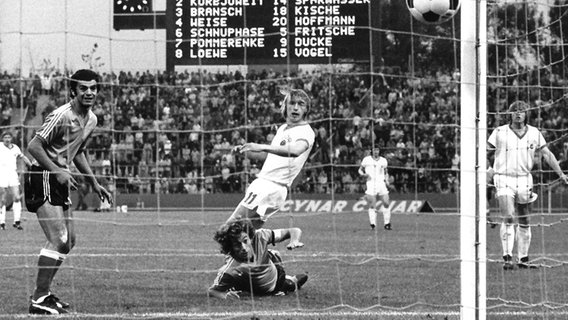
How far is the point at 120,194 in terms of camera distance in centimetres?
3116

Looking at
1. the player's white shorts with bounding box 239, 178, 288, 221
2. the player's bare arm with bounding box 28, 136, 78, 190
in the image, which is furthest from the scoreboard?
the player's bare arm with bounding box 28, 136, 78, 190

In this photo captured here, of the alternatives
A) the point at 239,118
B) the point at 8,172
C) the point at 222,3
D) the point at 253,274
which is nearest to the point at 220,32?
the point at 222,3

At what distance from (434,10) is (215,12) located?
15.8m

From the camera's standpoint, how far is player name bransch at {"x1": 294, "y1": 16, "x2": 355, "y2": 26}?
22469 mm

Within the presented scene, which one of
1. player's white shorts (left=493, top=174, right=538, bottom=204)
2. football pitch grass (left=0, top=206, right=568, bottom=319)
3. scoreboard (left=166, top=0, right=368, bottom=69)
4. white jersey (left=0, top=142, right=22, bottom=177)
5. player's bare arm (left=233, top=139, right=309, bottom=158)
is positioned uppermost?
scoreboard (left=166, top=0, right=368, bottom=69)

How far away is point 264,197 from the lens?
33.9 ft

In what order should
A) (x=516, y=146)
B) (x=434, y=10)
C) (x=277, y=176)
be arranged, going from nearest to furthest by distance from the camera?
1. (x=434, y=10)
2. (x=277, y=176)
3. (x=516, y=146)

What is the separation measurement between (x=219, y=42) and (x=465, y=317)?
16419 millimetres

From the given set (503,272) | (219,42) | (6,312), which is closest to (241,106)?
(219,42)

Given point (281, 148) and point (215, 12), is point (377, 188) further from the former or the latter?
point (281, 148)

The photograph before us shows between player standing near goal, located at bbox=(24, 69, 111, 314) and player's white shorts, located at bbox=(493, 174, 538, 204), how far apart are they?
634cm

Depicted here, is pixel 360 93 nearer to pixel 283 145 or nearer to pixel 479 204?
Answer: pixel 283 145

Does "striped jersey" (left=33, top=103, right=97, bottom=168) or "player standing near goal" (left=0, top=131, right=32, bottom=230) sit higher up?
"striped jersey" (left=33, top=103, right=97, bottom=168)

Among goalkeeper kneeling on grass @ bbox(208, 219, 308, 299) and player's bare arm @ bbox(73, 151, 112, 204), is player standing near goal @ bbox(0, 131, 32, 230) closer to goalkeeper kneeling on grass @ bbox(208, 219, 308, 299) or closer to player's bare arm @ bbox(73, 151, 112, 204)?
A: player's bare arm @ bbox(73, 151, 112, 204)
